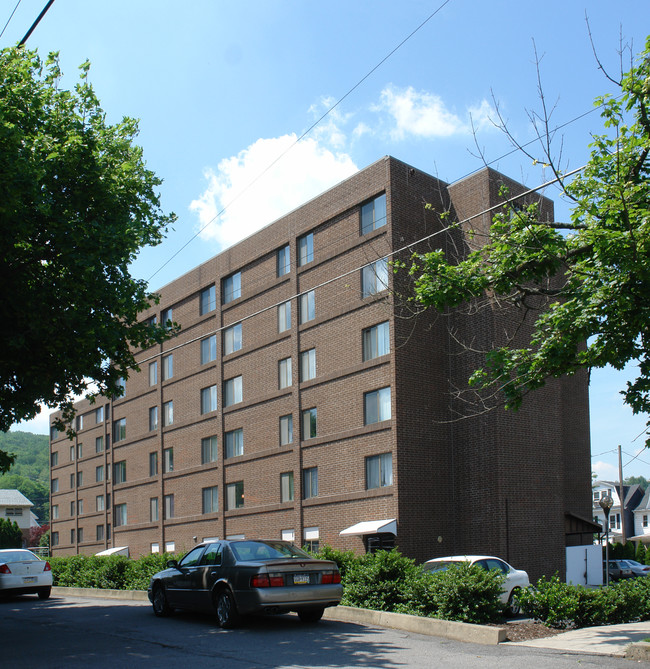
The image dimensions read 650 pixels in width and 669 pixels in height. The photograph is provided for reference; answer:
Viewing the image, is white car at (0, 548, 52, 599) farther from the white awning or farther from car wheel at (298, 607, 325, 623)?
car wheel at (298, 607, 325, 623)

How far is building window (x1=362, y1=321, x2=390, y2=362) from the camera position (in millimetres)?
29047

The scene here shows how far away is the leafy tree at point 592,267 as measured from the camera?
1195 cm

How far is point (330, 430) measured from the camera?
3103cm

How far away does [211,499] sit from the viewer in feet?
127

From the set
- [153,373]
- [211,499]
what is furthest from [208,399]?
[153,373]

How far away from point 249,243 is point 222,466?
34.6ft

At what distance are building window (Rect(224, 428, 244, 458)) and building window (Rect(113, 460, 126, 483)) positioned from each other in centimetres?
1353

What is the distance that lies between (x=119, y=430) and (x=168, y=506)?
367 inches

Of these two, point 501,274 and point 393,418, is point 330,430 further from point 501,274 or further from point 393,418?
point 501,274

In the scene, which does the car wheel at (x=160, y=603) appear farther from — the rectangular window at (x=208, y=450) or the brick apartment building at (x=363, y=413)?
the rectangular window at (x=208, y=450)

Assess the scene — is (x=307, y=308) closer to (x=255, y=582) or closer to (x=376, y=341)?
(x=376, y=341)

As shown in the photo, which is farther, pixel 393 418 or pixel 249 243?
pixel 249 243

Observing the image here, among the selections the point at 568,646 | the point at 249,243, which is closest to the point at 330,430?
the point at 249,243

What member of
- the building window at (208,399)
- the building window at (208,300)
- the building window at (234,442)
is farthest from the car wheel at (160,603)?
the building window at (208,300)
